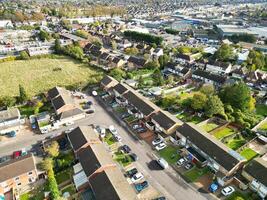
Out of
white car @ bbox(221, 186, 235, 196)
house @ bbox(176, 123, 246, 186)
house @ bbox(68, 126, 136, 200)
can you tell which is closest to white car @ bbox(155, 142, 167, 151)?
house @ bbox(176, 123, 246, 186)

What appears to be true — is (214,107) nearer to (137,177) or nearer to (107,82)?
(137,177)

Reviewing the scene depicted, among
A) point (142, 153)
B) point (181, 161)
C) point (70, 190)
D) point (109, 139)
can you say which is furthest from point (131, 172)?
point (109, 139)

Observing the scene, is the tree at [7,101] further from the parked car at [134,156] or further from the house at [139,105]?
the parked car at [134,156]

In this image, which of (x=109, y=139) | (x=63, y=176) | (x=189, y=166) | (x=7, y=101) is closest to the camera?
(x=63, y=176)

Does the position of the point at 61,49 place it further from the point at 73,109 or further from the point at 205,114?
the point at 205,114

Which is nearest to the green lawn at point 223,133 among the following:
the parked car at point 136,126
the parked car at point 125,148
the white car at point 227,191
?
the white car at point 227,191
